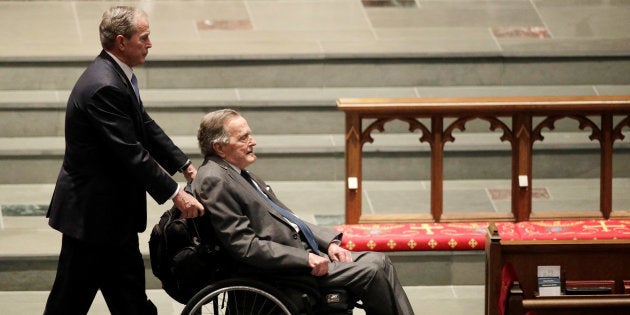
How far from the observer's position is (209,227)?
→ 452 centimetres

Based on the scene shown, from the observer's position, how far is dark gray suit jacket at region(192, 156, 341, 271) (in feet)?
14.6

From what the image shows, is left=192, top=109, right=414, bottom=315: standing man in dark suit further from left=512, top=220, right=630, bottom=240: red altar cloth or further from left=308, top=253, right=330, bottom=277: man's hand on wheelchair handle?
left=512, top=220, right=630, bottom=240: red altar cloth

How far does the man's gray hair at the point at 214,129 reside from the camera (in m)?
4.62

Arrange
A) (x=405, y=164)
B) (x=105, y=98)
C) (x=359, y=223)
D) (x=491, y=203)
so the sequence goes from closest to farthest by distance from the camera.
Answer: (x=105, y=98) < (x=359, y=223) < (x=491, y=203) < (x=405, y=164)

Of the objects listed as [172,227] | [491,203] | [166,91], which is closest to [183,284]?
[172,227]

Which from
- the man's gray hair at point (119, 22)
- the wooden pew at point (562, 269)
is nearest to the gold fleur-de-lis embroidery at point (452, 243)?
the wooden pew at point (562, 269)

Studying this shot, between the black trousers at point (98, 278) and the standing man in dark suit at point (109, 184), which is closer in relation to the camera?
the standing man in dark suit at point (109, 184)

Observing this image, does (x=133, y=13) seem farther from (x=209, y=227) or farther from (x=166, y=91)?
(x=166, y=91)

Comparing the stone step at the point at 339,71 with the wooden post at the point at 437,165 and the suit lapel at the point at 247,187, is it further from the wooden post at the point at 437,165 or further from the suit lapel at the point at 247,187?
the suit lapel at the point at 247,187

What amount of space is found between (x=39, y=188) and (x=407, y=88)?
234cm

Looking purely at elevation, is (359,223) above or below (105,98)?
below

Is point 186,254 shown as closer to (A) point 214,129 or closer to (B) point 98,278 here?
(B) point 98,278

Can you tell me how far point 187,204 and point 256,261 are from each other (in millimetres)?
326

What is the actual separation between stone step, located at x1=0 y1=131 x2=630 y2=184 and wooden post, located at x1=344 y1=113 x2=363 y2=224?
1016mm
